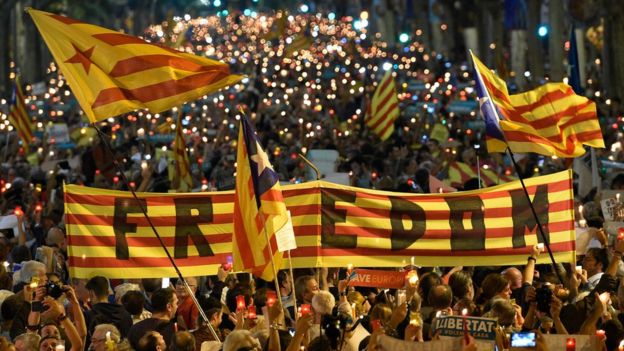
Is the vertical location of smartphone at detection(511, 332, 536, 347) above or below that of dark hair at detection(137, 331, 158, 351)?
above

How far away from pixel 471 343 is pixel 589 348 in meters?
1.12

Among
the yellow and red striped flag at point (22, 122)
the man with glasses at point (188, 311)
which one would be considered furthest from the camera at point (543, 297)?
the yellow and red striped flag at point (22, 122)

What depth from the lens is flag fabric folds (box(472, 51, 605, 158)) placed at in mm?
12445

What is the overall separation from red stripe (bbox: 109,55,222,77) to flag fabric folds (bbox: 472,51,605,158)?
1967 millimetres

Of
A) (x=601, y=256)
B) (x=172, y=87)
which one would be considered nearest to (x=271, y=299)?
(x=172, y=87)

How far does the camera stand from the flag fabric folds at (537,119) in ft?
40.8

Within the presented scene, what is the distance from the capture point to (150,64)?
12344 millimetres

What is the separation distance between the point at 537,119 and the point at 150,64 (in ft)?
10.7

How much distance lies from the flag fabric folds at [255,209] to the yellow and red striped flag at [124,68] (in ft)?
3.36

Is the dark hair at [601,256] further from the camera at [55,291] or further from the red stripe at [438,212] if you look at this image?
the camera at [55,291]

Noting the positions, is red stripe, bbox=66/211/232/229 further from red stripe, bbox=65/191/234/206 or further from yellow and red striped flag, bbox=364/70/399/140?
yellow and red striped flag, bbox=364/70/399/140

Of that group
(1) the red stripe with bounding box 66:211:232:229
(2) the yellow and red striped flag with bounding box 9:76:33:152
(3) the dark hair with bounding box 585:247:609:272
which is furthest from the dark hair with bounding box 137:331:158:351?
(2) the yellow and red striped flag with bounding box 9:76:33:152

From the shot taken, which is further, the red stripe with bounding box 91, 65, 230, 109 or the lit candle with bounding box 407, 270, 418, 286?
the red stripe with bounding box 91, 65, 230, 109

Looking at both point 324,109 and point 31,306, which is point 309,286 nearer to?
point 31,306
